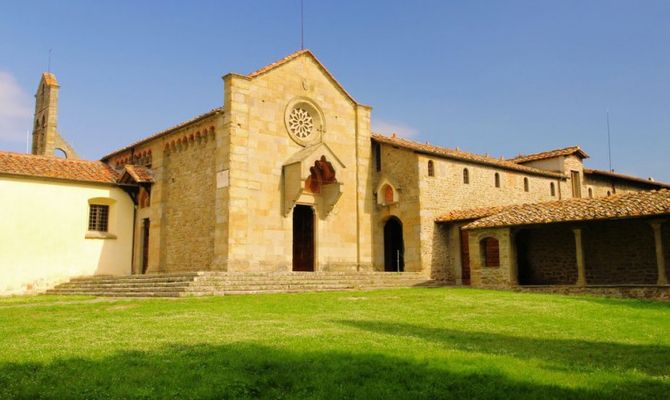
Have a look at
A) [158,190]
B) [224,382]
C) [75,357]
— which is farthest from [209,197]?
[224,382]

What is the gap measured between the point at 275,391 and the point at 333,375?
2.81 feet

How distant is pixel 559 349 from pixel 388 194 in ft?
66.8

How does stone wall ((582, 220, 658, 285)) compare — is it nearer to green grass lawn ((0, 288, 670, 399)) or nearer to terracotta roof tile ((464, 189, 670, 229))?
terracotta roof tile ((464, 189, 670, 229))

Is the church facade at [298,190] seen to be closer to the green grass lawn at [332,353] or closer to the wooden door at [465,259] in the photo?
the wooden door at [465,259]

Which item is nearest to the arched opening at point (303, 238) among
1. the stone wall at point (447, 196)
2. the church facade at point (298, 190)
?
the church facade at point (298, 190)

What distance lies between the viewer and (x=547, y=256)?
28.0 m

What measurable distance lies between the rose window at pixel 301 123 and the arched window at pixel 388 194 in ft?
16.4

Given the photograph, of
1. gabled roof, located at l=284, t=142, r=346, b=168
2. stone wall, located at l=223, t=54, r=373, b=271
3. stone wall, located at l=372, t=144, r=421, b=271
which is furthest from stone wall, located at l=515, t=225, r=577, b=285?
gabled roof, located at l=284, t=142, r=346, b=168

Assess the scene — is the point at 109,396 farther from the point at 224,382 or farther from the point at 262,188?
the point at 262,188

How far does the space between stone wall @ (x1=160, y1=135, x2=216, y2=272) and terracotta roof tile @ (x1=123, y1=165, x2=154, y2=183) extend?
0.98 m

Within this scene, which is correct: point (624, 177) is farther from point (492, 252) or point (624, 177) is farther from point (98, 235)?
point (98, 235)

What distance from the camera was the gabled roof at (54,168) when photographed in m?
25.4

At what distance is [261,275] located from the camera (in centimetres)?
2197

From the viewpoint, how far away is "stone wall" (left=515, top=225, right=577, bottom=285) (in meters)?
27.2
